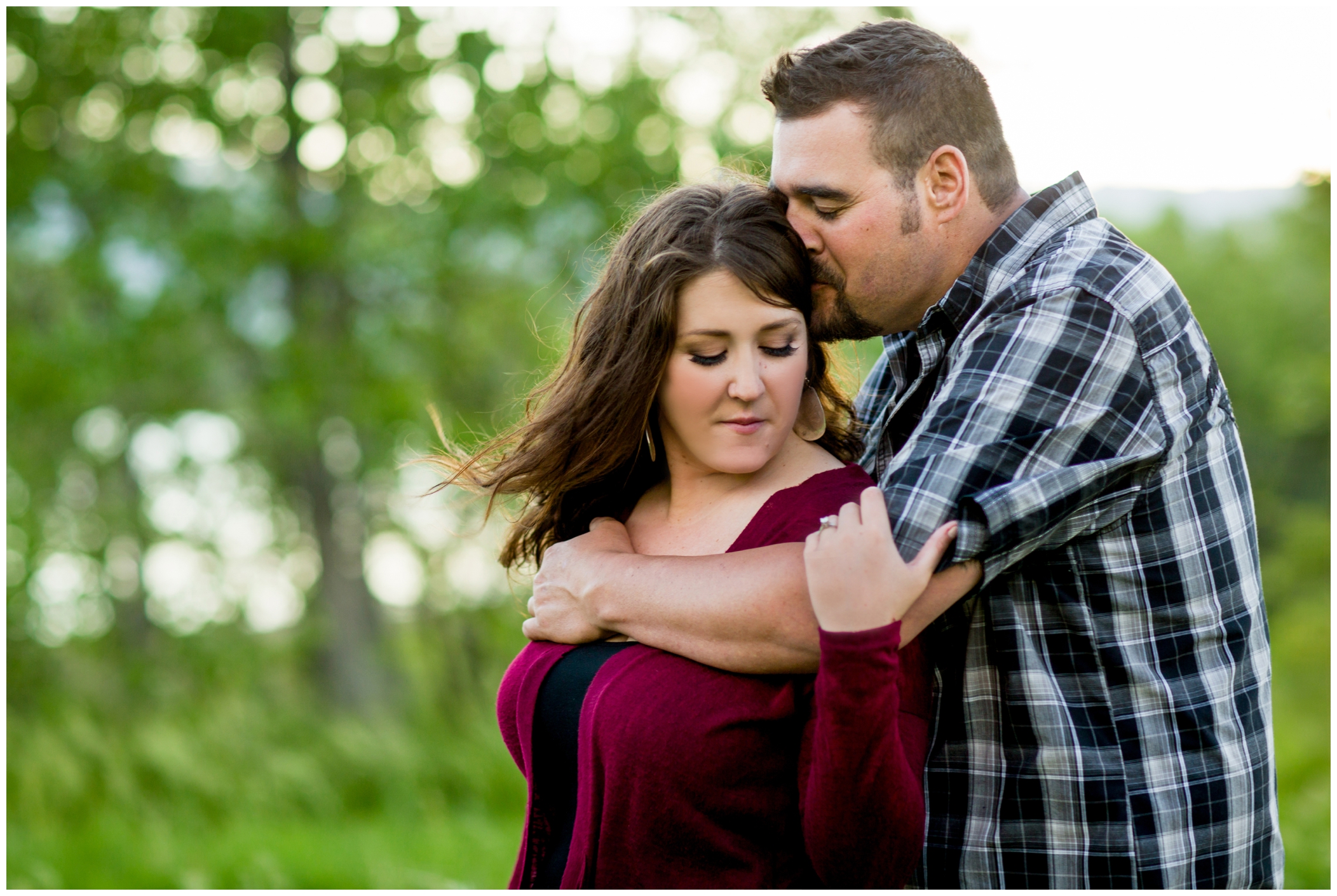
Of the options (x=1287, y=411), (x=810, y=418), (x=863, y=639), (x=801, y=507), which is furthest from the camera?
(x=1287, y=411)

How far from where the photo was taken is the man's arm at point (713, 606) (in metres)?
1.96

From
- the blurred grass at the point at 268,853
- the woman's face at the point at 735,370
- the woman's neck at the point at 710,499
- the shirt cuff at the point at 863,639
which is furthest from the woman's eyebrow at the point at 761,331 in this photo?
the blurred grass at the point at 268,853

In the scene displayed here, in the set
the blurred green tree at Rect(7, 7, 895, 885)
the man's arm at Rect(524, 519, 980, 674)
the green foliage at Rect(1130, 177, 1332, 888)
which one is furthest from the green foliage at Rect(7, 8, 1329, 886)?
the man's arm at Rect(524, 519, 980, 674)

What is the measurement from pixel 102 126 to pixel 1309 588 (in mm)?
18536

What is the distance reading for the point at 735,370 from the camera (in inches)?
90.8

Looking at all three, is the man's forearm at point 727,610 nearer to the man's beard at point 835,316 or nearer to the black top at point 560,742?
the black top at point 560,742

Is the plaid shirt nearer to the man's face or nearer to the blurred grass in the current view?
the man's face

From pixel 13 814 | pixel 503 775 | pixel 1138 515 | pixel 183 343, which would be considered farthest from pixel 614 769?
pixel 183 343

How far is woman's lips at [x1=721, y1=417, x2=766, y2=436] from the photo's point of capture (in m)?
2.34

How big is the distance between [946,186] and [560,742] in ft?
4.72

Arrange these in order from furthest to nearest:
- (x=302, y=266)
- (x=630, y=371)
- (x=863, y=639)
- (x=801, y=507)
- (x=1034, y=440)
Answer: (x=302, y=266), (x=630, y=371), (x=801, y=507), (x=1034, y=440), (x=863, y=639)

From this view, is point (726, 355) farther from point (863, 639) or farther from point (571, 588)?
point (863, 639)

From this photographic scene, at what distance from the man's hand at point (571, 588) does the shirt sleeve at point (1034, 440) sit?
26.1 inches

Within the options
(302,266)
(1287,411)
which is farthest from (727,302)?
(1287,411)
